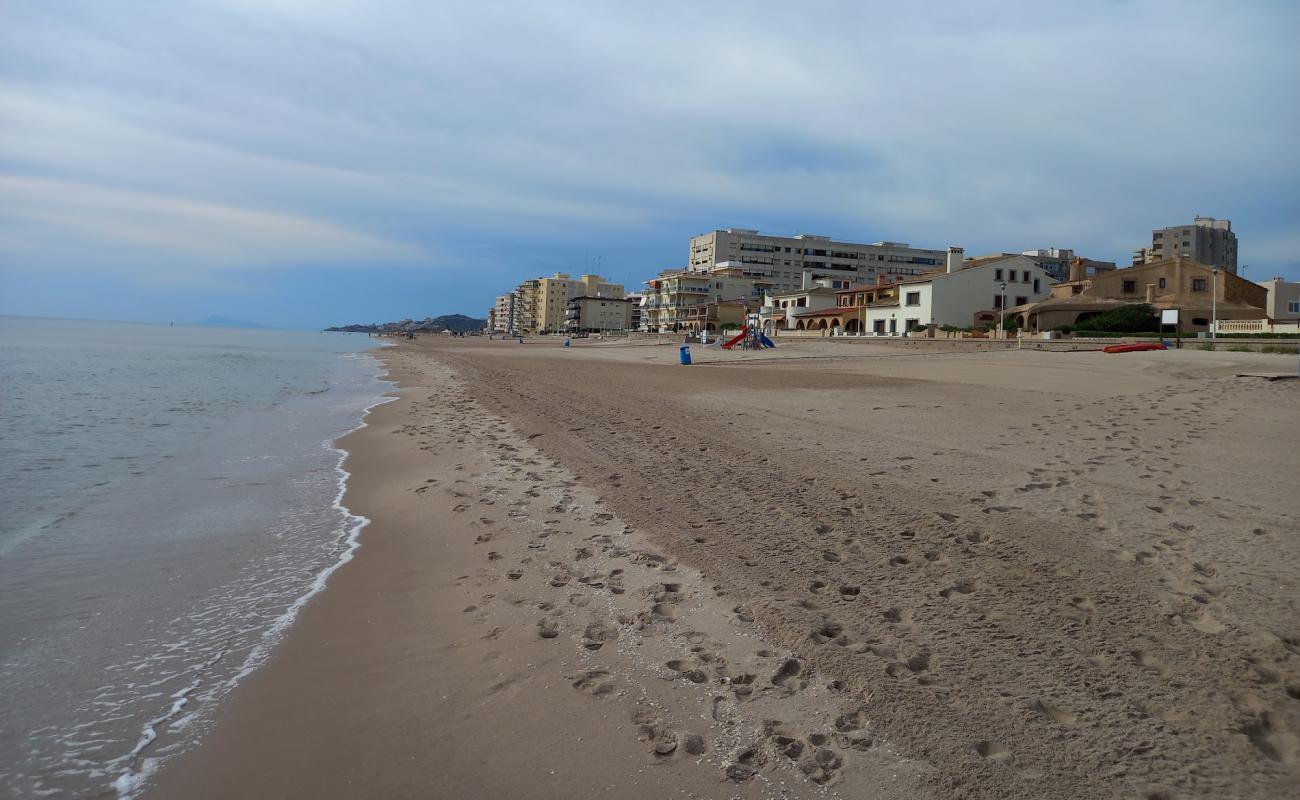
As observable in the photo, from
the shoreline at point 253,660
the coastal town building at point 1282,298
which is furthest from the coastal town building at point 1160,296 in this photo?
the shoreline at point 253,660

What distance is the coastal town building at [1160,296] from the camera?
46219 mm

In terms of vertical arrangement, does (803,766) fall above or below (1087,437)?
below

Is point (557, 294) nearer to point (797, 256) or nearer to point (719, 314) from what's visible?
point (797, 256)

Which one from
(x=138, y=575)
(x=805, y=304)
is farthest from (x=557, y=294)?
(x=138, y=575)

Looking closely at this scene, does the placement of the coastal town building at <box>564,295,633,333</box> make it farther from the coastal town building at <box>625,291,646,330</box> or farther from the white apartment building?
the white apartment building

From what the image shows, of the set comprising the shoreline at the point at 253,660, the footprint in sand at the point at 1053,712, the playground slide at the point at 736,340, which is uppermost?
the playground slide at the point at 736,340

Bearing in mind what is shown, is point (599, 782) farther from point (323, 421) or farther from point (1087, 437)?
point (323, 421)

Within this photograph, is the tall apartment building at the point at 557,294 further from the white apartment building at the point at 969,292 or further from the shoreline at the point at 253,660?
the shoreline at the point at 253,660

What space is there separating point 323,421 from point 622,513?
11291 millimetres

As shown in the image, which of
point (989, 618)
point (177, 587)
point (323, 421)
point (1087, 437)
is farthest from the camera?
point (323, 421)

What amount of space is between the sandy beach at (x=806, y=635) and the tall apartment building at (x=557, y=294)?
15060cm

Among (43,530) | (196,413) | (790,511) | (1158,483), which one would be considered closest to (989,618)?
(790,511)

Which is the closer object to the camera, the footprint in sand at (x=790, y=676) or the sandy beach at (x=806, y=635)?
the sandy beach at (x=806, y=635)

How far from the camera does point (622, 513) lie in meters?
6.48
